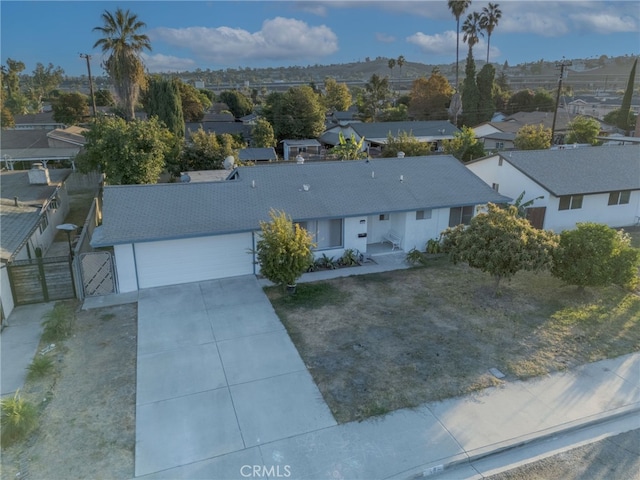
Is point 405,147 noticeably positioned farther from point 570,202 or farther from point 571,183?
point 570,202

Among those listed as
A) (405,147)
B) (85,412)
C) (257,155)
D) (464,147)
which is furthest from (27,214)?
(464,147)

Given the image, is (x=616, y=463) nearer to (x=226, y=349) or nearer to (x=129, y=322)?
(x=226, y=349)

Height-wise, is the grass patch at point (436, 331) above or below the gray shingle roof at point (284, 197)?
below

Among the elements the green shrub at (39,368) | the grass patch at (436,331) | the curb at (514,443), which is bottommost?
the curb at (514,443)

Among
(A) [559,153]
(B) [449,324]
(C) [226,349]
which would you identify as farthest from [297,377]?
(A) [559,153]

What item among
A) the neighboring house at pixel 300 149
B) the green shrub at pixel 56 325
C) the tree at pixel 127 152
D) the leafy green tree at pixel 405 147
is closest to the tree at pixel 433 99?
the neighboring house at pixel 300 149

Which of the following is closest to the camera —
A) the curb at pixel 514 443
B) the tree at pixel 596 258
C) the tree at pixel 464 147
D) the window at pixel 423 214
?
the curb at pixel 514 443

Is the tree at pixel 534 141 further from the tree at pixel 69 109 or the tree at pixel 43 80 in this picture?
the tree at pixel 43 80
